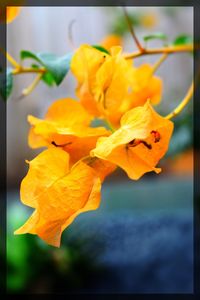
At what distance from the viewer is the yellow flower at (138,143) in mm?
223

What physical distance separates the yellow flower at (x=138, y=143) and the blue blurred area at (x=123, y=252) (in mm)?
1148

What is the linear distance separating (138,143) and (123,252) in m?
1.22

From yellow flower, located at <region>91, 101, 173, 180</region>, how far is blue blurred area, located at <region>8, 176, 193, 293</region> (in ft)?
3.77

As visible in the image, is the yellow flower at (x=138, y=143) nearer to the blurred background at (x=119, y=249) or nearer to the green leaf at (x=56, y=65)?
the green leaf at (x=56, y=65)

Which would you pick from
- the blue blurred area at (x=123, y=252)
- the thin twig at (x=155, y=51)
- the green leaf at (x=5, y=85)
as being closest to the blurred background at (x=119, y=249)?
the blue blurred area at (x=123, y=252)

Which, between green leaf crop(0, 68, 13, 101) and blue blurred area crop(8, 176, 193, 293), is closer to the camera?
green leaf crop(0, 68, 13, 101)

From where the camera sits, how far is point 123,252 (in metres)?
1.41

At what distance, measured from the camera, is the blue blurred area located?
4.57ft

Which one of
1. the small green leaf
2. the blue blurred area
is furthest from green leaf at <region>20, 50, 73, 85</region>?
the blue blurred area

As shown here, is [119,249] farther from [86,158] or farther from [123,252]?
[86,158]

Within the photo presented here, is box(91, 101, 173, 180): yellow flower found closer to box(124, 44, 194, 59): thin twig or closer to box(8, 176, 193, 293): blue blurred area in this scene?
box(124, 44, 194, 59): thin twig

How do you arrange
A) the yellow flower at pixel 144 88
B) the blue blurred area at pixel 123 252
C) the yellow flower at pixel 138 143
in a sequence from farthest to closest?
the blue blurred area at pixel 123 252
the yellow flower at pixel 144 88
the yellow flower at pixel 138 143

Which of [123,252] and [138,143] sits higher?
[138,143]

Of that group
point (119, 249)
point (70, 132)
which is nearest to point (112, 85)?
point (70, 132)
